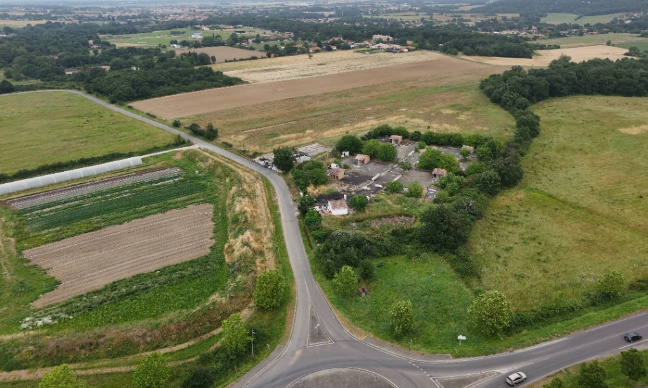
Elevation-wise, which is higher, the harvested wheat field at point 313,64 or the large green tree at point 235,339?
the harvested wheat field at point 313,64

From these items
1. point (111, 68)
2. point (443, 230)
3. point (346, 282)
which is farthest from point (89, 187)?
point (111, 68)

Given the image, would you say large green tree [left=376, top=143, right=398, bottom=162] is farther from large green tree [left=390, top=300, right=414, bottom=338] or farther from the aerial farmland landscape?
large green tree [left=390, top=300, right=414, bottom=338]

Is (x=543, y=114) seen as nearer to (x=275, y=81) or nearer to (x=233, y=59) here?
(x=275, y=81)

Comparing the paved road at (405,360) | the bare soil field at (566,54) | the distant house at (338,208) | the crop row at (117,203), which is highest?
the bare soil field at (566,54)

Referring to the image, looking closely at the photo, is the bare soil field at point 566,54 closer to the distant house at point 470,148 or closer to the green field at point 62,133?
the distant house at point 470,148

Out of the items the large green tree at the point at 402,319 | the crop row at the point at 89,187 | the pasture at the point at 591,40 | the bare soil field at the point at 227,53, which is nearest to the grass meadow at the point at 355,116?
the crop row at the point at 89,187

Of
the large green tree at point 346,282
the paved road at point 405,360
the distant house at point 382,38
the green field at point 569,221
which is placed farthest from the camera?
the distant house at point 382,38

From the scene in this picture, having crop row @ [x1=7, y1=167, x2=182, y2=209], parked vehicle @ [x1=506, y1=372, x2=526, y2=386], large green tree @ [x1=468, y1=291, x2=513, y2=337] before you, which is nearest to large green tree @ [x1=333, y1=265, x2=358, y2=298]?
large green tree @ [x1=468, y1=291, x2=513, y2=337]

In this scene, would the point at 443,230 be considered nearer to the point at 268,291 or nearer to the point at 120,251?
the point at 268,291
